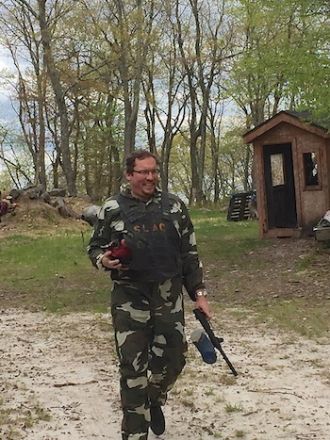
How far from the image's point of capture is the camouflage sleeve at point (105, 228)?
149 inches

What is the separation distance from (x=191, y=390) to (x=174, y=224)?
5.74 ft

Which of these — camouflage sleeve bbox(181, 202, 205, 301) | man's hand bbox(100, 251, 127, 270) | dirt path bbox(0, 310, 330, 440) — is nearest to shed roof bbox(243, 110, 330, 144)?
dirt path bbox(0, 310, 330, 440)

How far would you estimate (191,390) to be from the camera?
4980 millimetres

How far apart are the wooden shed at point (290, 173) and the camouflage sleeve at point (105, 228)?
10494mm

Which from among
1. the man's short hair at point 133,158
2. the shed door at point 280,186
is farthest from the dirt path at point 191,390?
the shed door at point 280,186

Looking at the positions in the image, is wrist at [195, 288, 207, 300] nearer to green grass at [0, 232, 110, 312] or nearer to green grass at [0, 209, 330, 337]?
green grass at [0, 209, 330, 337]

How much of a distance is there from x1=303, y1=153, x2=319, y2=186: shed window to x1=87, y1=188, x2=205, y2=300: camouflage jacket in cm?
1133

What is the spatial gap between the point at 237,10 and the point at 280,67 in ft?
6.34

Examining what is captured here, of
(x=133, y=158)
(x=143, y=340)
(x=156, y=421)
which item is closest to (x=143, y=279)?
(x=143, y=340)

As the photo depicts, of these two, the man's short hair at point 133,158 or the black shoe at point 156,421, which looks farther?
the black shoe at point 156,421

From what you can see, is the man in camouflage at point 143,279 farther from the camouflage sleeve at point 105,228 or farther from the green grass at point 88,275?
the green grass at point 88,275

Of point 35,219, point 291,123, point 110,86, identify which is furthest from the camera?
point 110,86

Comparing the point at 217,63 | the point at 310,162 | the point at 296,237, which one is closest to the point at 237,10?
the point at 310,162

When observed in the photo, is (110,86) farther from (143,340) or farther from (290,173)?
(143,340)
